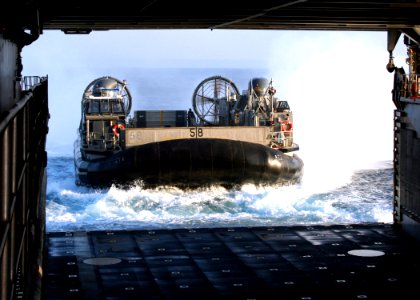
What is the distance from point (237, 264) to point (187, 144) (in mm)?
13840

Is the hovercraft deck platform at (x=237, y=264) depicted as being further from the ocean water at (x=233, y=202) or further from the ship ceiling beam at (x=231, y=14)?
the ocean water at (x=233, y=202)

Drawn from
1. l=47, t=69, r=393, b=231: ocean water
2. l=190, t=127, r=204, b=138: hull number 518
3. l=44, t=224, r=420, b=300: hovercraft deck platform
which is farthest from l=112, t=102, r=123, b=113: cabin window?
l=44, t=224, r=420, b=300: hovercraft deck platform

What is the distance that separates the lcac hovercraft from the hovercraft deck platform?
10431mm

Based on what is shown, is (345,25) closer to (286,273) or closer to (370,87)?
(286,273)

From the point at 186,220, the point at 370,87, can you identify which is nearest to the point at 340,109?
the point at 370,87

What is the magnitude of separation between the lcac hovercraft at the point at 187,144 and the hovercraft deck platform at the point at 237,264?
10431 millimetres

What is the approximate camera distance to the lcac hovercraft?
25.4 m

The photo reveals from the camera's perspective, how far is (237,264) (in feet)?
38.9

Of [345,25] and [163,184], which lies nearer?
[345,25]

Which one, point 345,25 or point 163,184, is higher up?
point 345,25

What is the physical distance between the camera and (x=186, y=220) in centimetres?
2339

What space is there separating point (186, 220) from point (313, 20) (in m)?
9.61

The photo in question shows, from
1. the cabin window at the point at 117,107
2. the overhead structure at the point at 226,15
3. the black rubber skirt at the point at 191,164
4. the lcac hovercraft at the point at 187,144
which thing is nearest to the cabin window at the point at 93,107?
the lcac hovercraft at the point at 187,144

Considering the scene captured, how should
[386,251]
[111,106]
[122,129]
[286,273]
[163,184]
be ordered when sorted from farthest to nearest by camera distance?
1. [111,106]
2. [122,129]
3. [163,184]
4. [386,251]
5. [286,273]
